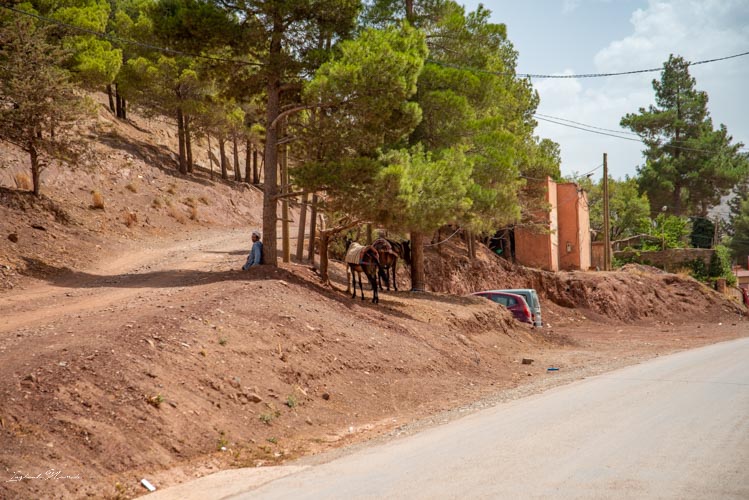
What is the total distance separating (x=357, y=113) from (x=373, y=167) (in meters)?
1.42

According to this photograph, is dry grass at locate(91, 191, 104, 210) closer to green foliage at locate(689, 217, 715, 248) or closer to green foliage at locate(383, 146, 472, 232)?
green foliage at locate(383, 146, 472, 232)

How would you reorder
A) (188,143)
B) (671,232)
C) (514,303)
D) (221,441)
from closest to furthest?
(221,441) < (514,303) < (188,143) < (671,232)

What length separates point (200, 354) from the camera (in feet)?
38.2

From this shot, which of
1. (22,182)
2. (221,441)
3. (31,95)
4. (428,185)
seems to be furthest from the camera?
(22,182)

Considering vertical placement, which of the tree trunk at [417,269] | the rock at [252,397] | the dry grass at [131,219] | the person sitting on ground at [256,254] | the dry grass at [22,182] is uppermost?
the dry grass at [22,182]

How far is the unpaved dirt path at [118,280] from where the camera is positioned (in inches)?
556

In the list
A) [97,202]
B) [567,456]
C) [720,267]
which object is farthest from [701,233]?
[567,456]

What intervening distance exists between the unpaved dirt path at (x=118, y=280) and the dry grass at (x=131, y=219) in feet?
5.00

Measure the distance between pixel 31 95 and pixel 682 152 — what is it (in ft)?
213

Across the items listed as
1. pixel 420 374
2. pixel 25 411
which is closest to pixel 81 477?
pixel 25 411

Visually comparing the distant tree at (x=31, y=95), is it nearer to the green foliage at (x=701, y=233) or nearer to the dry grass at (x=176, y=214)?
the dry grass at (x=176, y=214)

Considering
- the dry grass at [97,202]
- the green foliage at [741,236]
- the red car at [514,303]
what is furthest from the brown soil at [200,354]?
the green foliage at [741,236]

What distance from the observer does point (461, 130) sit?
2389 cm

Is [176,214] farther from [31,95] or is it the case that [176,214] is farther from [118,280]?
[118,280]
